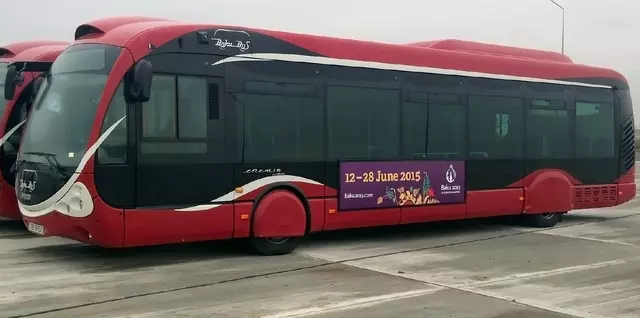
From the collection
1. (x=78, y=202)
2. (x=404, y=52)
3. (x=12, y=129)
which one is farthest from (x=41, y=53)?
(x=404, y=52)

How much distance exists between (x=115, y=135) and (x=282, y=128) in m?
2.54

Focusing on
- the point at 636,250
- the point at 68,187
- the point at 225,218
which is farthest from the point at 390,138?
the point at 68,187

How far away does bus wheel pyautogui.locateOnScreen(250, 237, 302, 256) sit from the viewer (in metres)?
10.6

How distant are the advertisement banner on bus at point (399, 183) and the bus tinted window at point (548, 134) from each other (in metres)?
2.07

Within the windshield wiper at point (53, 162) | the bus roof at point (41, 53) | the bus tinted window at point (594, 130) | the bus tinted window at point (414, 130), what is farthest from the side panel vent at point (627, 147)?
the windshield wiper at point (53, 162)

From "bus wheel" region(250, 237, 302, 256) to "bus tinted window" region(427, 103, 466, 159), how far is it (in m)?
3.05

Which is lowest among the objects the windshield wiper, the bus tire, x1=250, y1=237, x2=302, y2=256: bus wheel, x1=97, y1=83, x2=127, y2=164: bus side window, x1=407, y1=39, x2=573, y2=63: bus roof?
x1=250, y1=237, x2=302, y2=256: bus wheel

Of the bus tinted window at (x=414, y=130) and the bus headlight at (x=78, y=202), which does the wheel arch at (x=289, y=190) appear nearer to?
the bus tinted window at (x=414, y=130)

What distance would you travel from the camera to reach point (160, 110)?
31.0 ft

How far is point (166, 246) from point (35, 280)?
2.98 m

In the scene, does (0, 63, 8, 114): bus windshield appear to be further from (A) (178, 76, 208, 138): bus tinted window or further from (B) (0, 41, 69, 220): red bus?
(A) (178, 76, 208, 138): bus tinted window

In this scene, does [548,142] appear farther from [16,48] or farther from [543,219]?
[16,48]

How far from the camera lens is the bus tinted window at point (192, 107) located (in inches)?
379

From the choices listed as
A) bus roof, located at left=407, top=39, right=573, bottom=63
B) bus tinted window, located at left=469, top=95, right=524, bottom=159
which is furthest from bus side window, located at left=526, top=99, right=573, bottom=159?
bus roof, located at left=407, top=39, right=573, bottom=63
